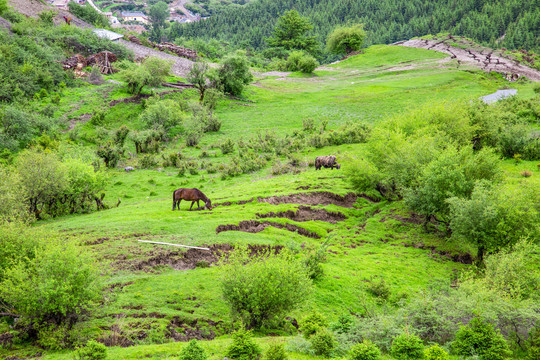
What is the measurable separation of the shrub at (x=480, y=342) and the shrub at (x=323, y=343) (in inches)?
242

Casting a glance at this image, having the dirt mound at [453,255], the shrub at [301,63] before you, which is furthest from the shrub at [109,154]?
the shrub at [301,63]

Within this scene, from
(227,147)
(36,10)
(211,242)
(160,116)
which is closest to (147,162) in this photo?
(227,147)

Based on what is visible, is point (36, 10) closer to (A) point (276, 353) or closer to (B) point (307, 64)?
(B) point (307, 64)

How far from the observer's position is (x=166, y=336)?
19016mm

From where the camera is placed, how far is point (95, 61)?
294 ft

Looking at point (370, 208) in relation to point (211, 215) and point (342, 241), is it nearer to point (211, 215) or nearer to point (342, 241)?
point (342, 241)

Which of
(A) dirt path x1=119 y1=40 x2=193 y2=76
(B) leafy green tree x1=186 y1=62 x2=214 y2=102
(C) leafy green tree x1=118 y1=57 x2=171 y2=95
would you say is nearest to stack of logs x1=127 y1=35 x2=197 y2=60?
(A) dirt path x1=119 y1=40 x2=193 y2=76

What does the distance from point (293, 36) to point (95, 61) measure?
3710 inches

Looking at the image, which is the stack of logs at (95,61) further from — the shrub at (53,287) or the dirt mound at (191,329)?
the dirt mound at (191,329)

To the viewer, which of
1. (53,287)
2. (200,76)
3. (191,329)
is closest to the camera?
(53,287)

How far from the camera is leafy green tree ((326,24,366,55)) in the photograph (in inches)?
5733

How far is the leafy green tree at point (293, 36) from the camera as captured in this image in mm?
153500

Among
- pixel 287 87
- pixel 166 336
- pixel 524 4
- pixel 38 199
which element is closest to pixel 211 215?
pixel 166 336

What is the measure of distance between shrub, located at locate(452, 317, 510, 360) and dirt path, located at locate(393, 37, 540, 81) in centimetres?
10919
